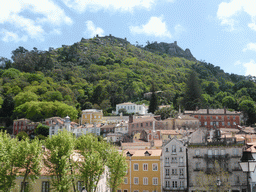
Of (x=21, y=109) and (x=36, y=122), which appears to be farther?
(x=21, y=109)

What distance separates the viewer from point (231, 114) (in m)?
90.4

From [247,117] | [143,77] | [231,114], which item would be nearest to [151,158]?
[231,114]

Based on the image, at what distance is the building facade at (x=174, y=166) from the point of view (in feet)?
159

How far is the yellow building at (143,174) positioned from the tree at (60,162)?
19.7 meters

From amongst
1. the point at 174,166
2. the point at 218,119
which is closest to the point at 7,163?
the point at 174,166

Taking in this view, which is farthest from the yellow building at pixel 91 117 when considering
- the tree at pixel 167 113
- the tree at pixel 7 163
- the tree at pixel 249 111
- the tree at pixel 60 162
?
the tree at pixel 7 163

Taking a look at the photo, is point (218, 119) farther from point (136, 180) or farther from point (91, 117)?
point (136, 180)

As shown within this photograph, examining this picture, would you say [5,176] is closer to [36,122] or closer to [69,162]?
[69,162]

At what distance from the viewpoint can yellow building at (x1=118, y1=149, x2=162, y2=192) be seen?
1921 inches

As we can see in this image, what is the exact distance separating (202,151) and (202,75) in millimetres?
137616

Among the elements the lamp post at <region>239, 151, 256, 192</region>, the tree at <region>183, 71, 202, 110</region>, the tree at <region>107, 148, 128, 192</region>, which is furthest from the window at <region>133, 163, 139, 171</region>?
the tree at <region>183, 71, 202, 110</region>

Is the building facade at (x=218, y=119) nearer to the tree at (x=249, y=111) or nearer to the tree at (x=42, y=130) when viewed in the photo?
the tree at (x=249, y=111)

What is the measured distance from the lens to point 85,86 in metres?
148

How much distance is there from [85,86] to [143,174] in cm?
10379
